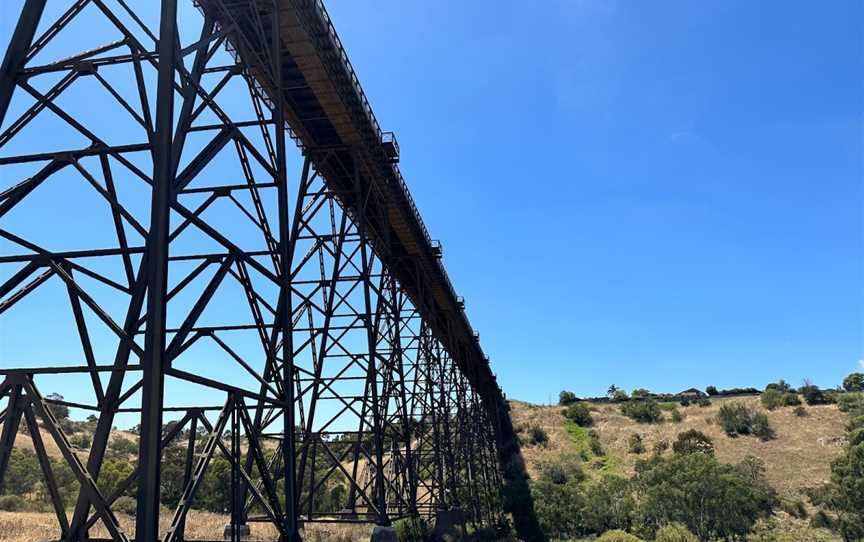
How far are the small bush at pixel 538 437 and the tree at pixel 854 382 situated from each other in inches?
1655

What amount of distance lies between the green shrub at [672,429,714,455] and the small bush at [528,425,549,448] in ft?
41.0

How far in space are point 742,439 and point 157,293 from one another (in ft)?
188

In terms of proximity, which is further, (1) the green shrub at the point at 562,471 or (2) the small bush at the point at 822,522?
(1) the green shrub at the point at 562,471

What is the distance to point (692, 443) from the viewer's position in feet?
168

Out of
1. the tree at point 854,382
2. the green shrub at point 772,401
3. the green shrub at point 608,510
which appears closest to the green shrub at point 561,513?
the green shrub at point 608,510

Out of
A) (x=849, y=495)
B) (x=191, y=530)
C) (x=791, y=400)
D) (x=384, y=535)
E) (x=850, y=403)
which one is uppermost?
(x=791, y=400)

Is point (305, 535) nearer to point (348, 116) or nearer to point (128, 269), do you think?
point (348, 116)

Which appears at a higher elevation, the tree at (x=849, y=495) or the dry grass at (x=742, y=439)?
the dry grass at (x=742, y=439)

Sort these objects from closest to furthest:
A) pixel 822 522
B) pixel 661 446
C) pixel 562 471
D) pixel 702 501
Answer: pixel 702 501
pixel 822 522
pixel 562 471
pixel 661 446

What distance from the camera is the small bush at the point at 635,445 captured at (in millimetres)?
54594

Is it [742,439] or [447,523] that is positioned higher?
[742,439]

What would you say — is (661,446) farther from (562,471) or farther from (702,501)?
(702,501)

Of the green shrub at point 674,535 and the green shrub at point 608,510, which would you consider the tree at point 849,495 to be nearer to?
the green shrub at point 674,535

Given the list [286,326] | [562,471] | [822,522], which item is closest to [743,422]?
[562,471]
